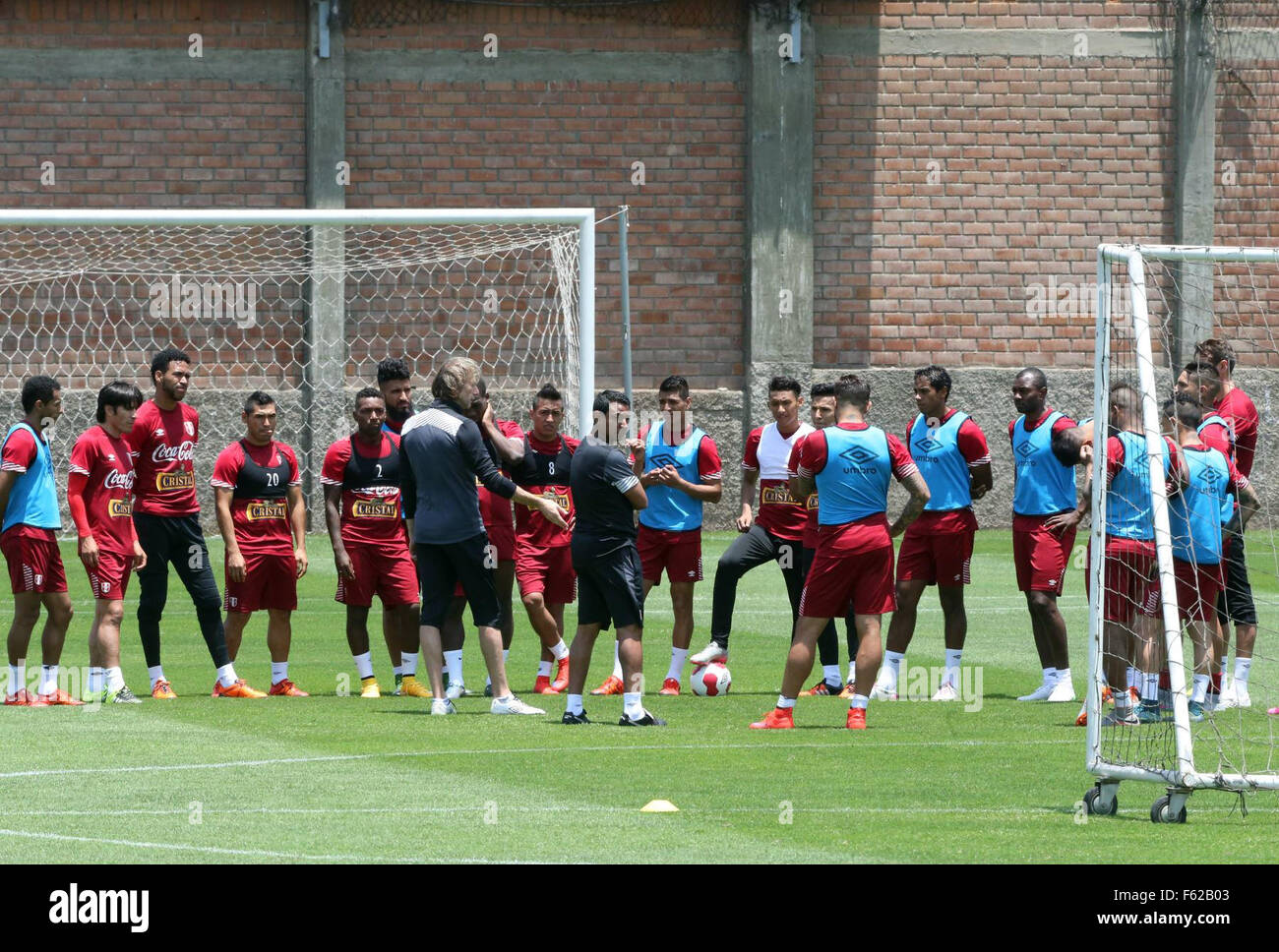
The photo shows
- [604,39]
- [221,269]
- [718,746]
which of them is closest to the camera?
[718,746]

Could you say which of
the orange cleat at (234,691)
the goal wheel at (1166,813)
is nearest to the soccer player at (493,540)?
the orange cleat at (234,691)

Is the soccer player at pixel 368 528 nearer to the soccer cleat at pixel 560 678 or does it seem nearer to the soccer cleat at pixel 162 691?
the soccer cleat at pixel 560 678

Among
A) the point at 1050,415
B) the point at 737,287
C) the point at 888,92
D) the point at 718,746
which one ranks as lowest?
the point at 718,746

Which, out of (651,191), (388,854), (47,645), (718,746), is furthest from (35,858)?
(651,191)

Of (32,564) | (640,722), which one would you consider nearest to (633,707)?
(640,722)

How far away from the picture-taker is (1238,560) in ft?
39.3

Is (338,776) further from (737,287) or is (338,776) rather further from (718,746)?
(737,287)

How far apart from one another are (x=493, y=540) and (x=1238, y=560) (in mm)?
4978

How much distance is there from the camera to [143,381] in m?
23.0

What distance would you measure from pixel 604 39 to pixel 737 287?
12.1 ft

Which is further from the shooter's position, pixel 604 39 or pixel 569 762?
pixel 604 39

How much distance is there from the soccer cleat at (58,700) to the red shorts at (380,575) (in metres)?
1.85

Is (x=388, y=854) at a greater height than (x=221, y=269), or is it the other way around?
(x=221, y=269)

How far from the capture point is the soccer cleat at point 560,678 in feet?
42.3
